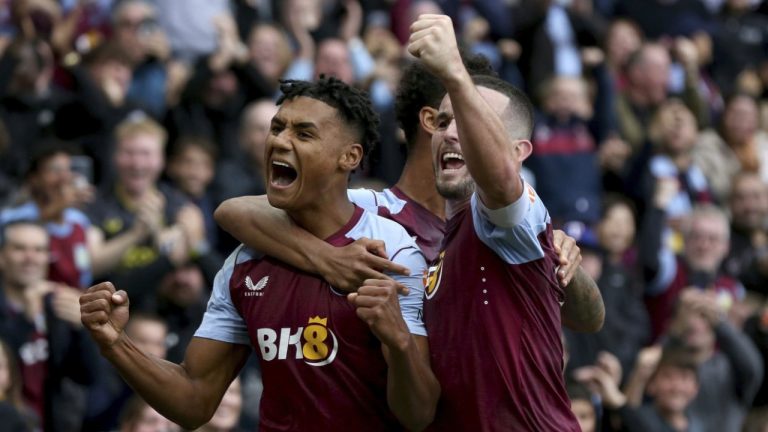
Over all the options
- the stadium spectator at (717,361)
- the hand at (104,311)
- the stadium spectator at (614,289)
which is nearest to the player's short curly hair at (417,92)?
the hand at (104,311)

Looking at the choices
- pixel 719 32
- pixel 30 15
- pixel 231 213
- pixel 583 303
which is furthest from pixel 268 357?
pixel 719 32

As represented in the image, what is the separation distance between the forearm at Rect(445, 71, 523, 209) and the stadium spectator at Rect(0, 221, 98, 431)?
3.92m

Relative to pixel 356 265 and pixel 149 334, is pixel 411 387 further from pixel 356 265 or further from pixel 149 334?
pixel 149 334

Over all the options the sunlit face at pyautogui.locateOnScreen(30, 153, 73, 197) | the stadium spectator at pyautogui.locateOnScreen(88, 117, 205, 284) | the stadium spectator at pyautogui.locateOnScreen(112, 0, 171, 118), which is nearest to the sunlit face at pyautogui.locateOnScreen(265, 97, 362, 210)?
the stadium spectator at pyautogui.locateOnScreen(88, 117, 205, 284)

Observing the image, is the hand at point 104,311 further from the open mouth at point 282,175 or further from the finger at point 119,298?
the open mouth at point 282,175

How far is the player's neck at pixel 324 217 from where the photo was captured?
5.95 metres

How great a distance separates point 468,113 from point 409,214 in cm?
121

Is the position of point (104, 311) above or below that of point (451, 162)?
below

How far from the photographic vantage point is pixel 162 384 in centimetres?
594

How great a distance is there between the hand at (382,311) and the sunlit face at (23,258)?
3735 millimetres

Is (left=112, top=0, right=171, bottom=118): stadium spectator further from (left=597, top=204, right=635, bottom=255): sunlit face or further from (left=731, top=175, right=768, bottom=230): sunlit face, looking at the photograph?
(left=731, top=175, right=768, bottom=230): sunlit face

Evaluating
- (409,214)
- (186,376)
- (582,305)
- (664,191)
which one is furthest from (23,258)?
(664,191)

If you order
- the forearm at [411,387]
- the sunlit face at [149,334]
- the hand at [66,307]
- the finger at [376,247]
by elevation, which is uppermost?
the finger at [376,247]

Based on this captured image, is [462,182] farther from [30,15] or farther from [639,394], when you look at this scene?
[30,15]
